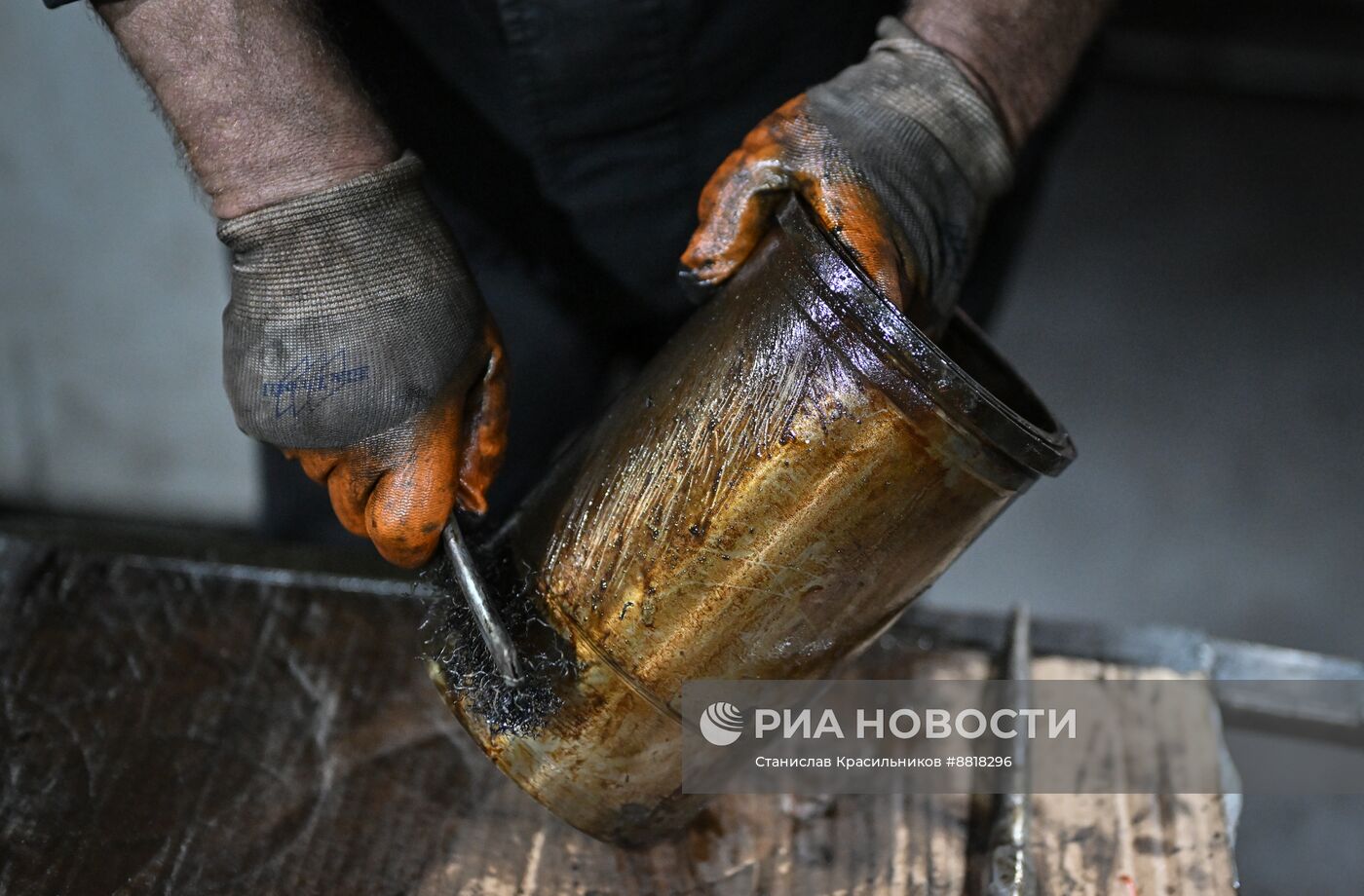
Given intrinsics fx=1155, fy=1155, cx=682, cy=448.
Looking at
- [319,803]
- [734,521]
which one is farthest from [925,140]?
[319,803]

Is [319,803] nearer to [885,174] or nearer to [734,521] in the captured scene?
[734,521]

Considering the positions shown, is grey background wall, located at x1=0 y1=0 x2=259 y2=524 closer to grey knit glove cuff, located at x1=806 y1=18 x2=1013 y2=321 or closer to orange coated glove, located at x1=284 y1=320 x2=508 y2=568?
orange coated glove, located at x1=284 y1=320 x2=508 y2=568

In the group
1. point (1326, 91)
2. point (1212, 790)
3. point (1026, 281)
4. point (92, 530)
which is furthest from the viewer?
point (1326, 91)

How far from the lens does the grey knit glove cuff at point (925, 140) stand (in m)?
1.01

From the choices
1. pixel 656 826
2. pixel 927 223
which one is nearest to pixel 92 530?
pixel 656 826

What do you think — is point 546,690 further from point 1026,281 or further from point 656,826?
point 1026,281

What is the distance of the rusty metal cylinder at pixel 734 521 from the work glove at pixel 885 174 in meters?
0.05

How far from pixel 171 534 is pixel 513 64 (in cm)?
77

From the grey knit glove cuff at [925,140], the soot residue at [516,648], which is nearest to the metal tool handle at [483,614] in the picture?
the soot residue at [516,648]

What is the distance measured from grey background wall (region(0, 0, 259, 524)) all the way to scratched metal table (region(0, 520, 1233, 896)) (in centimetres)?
102

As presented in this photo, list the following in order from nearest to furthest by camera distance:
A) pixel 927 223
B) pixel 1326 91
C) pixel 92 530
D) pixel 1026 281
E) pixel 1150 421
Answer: pixel 927 223 → pixel 92 530 → pixel 1150 421 → pixel 1026 281 → pixel 1326 91

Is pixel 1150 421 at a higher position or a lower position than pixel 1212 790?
lower

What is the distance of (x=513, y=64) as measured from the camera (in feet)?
4.06

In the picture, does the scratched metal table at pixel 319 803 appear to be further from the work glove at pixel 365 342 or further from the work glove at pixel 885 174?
the work glove at pixel 885 174
